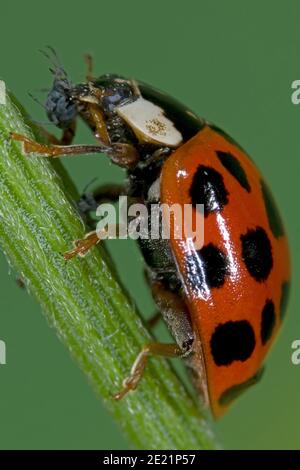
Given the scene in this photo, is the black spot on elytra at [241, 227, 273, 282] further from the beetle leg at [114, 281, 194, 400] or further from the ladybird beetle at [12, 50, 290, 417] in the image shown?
the beetle leg at [114, 281, 194, 400]

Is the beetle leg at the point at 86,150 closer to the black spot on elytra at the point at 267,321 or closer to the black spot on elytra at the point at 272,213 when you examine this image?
the black spot on elytra at the point at 272,213

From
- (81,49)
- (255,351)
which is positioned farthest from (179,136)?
(81,49)

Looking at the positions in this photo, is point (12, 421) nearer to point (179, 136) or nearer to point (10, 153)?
point (179, 136)

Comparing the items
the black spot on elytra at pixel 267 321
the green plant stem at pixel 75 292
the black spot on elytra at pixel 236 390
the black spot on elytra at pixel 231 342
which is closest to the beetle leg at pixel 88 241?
the green plant stem at pixel 75 292

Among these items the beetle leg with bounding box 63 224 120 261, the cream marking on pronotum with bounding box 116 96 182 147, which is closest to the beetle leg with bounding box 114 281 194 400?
the beetle leg with bounding box 63 224 120 261

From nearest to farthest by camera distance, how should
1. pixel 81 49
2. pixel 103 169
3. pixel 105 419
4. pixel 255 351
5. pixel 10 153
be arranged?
pixel 10 153 → pixel 255 351 → pixel 103 169 → pixel 105 419 → pixel 81 49
